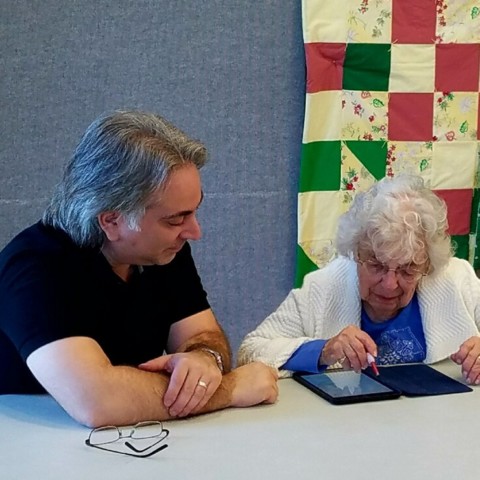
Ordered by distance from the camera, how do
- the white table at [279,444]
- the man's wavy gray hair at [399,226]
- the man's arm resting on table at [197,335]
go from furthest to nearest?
1. the man's wavy gray hair at [399,226]
2. the man's arm resting on table at [197,335]
3. the white table at [279,444]

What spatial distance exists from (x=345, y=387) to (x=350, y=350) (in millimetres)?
106

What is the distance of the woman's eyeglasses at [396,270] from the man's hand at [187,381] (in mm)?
592

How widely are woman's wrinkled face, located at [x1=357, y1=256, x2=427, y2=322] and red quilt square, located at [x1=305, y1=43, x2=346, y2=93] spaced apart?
98 centimetres

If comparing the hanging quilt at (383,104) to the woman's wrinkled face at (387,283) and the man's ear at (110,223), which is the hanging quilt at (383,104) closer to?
the woman's wrinkled face at (387,283)

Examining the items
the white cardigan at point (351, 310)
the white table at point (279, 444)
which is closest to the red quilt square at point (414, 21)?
the white cardigan at point (351, 310)

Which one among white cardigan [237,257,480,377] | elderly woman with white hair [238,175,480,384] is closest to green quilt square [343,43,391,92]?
elderly woman with white hair [238,175,480,384]

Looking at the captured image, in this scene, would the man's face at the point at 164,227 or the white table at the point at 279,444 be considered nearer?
the white table at the point at 279,444

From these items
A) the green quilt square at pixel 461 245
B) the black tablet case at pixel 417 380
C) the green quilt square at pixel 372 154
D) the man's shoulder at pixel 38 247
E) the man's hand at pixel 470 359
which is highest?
the green quilt square at pixel 372 154

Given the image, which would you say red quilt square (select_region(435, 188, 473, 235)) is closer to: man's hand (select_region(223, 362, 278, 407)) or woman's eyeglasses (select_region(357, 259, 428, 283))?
woman's eyeglasses (select_region(357, 259, 428, 283))

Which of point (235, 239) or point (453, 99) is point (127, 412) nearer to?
point (235, 239)

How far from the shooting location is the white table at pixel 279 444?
4.09ft

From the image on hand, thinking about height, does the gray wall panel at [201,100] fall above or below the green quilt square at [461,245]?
above

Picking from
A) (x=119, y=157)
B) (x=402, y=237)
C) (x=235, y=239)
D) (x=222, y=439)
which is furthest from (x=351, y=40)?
(x=222, y=439)

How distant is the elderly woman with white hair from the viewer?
1903 mm
